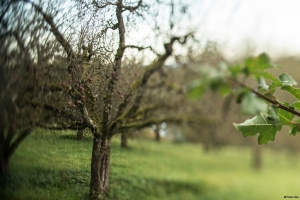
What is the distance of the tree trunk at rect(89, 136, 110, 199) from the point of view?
0.87m

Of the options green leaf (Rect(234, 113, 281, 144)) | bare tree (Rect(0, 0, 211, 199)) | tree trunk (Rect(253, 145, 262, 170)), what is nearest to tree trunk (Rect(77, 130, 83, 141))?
bare tree (Rect(0, 0, 211, 199))

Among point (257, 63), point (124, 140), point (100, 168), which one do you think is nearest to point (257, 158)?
point (124, 140)

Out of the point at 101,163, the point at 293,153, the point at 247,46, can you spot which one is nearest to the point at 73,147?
the point at 101,163

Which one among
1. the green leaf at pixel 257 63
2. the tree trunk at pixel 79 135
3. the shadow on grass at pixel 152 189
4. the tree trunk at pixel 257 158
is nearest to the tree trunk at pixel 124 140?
the shadow on grass at pixel 152 189

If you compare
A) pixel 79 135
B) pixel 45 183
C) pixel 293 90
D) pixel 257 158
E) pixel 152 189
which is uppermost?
pixel 293 90

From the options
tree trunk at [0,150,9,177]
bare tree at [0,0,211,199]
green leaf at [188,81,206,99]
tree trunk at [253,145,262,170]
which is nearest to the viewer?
green leaf at [188,81,206,99]

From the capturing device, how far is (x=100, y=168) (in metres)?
0.91

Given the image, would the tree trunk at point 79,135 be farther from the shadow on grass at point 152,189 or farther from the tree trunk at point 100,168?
the shadow on grass at point 152,189

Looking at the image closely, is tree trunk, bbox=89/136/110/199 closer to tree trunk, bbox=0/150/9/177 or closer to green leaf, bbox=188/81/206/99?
tree trunk, bbox=0/150/9/177

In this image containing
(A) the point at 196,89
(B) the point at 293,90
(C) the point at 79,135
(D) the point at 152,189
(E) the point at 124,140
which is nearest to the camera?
(A) the point at 196,89

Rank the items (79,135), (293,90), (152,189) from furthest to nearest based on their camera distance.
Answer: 1. (152,189)
2. (79,135)
3. (293,90)

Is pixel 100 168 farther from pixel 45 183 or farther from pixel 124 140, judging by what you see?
pixel 124 140

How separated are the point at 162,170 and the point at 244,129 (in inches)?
63.2

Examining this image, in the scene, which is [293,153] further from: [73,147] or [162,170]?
[73,147]
